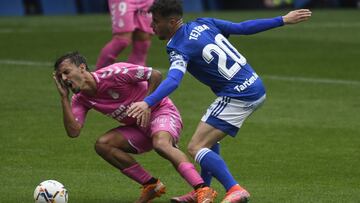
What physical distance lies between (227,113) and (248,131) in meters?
4.90

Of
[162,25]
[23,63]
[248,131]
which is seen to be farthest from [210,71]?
[23,63]

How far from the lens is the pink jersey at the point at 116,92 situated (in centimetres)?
961

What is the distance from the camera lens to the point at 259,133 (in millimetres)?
14047

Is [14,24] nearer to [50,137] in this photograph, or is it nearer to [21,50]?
[21,50]

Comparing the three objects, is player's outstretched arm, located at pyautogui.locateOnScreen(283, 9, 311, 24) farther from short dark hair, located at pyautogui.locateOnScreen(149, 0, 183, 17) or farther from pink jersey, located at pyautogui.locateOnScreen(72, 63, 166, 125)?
pink jersey, located at pyautogui.locateOnScreen(72, 63, 166, 125)

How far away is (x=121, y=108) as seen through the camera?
31.8 feet

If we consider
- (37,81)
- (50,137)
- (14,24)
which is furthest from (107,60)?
(14,24)

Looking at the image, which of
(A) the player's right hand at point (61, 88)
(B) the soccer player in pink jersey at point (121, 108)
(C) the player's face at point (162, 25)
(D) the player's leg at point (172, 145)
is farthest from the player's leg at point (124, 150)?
(C) the player's face at point (162, 25)

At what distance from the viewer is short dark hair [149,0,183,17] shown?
9305 millimetres

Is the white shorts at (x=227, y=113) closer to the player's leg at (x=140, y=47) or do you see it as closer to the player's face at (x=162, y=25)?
the player's face at (x=162, y=25)

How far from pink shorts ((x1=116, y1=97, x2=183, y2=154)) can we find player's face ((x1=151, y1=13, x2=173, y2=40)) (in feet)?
2.34

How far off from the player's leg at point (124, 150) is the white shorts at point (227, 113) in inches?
28.0

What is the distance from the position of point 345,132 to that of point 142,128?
502 centimetres

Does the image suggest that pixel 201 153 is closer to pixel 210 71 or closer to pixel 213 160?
pixel 213 160
